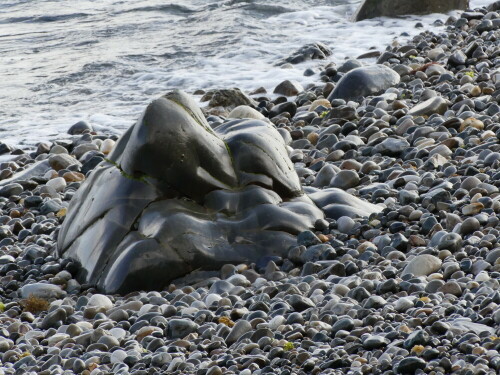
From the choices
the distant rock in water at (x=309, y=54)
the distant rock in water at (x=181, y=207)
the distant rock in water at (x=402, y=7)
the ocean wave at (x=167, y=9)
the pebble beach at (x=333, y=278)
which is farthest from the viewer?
the ocean wave at (x=167, y=9)

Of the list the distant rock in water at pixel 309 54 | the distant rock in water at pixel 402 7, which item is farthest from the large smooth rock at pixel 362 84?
the distant rock in water at pixel 402 7

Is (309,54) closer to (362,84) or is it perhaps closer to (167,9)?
(362,84)

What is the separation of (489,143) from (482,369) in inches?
134

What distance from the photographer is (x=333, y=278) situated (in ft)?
14.8

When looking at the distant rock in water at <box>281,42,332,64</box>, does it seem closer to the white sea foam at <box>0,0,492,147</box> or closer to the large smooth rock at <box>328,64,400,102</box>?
the white sea foam at <box>0,0,492,147</box>

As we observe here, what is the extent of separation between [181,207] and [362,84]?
381 cm

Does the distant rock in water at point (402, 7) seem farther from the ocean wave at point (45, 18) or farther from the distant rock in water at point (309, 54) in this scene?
the ocean wave at point (45, 18)

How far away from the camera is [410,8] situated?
41.7ft

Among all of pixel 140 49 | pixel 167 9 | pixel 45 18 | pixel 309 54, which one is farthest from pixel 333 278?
pixel 45 18

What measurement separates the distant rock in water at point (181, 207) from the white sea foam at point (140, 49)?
3.74m

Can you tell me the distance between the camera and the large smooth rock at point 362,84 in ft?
27.4

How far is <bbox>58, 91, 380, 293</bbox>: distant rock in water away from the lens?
490 centimetres

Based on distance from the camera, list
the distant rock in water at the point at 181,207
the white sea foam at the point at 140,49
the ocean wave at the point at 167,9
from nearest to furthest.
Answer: the distant rock in water at the point at 181,207 < the white sea foam at the point at 140,49 < the ocean wave at the point at 167,9

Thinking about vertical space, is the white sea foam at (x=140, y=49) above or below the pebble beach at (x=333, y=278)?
below
